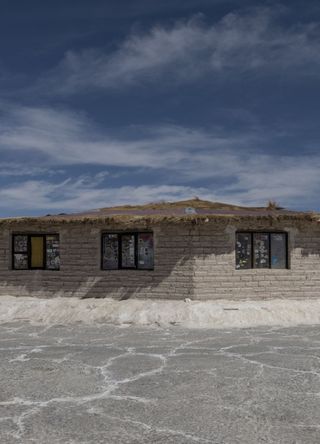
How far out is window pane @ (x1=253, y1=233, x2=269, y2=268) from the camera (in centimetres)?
1551

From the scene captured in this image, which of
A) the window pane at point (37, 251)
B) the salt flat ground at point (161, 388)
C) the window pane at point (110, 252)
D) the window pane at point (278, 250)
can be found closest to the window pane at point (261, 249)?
the window pane at point (278, 250)

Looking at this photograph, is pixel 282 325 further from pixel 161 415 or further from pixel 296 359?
pixel 161 415

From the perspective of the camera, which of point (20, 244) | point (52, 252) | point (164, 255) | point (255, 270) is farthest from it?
point (20, 244)

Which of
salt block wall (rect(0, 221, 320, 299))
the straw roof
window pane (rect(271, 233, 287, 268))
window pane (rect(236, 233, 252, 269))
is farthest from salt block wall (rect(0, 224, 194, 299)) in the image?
window pane (rect(271, 233, 287, 268))

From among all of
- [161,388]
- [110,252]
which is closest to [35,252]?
[110,252]

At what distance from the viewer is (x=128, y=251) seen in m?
15.6

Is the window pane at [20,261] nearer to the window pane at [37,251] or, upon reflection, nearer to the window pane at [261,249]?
the window pane at [37,251]

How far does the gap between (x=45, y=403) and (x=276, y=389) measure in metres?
3.29

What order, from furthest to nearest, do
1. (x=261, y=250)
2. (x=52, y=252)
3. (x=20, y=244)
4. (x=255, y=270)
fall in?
1. (x=20, y=244)
2. (x=52, y=252)
3. (x=261, y=250)
4. (x=255, y=270)

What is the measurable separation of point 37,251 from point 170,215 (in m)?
4.59

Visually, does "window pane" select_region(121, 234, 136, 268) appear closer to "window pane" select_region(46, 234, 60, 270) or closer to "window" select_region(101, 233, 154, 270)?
"window" select_region(101, 233, 154, 270)

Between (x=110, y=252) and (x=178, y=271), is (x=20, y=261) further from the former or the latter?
(x=178, y=271)

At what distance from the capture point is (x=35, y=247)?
16.6 meters

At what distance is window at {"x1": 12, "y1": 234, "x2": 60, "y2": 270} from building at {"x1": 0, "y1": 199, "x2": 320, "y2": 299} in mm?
31
